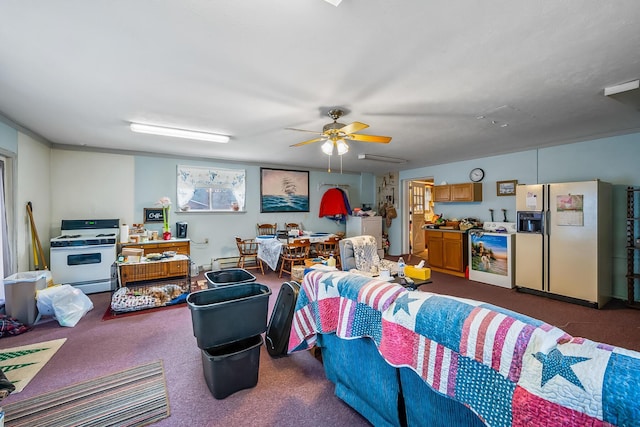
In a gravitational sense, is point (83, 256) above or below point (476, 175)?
below

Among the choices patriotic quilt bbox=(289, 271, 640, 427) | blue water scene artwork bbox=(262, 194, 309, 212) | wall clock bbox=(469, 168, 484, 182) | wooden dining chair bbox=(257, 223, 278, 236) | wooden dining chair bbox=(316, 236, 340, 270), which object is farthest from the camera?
blue water scene artwork bbox=(262, 194, 309, 212)

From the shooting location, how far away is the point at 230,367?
1.95 meters

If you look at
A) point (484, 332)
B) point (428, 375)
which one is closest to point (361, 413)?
point (428, 375)

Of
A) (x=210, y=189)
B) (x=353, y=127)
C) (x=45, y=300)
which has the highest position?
(x=353, y=127)

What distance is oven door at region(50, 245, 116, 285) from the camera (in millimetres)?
3891

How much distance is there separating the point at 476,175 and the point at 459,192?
0.48 metres

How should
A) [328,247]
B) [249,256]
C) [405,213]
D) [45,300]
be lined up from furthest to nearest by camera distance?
[405,213] → [249,256] → [328,247] → [45,300]

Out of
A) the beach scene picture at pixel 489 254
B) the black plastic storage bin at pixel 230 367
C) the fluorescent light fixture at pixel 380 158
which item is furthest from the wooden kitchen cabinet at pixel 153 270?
the beach scene picture at pixel 489 254

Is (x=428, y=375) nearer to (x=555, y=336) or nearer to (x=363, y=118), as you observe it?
(x=555, y=336)

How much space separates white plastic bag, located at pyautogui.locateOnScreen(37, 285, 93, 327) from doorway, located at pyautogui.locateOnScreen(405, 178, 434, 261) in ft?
22.5

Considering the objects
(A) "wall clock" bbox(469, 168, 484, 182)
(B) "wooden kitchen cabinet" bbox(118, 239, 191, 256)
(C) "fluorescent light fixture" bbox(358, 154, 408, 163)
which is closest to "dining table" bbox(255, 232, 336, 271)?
(B) "wooden kitchen cabinet" bbox(118, 239, 191, 256)

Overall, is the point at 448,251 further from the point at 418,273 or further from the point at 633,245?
the point at 418,273

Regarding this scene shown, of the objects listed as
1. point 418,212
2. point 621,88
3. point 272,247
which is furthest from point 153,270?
point 418,212

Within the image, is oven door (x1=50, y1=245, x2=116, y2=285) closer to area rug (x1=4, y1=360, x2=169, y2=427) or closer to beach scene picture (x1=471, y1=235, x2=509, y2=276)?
area rug (x1=4, y1=360, x2=169, y2=427)
